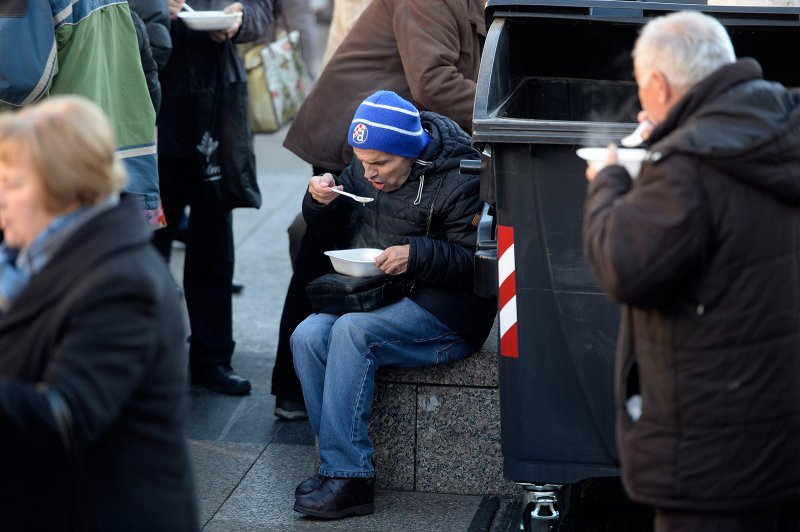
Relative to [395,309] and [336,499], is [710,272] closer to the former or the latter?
[395,309]

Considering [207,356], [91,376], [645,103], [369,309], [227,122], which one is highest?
[645,103]

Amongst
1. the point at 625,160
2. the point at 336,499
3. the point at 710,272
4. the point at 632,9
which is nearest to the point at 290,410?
the point at 336,499

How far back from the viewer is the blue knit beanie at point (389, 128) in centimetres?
416

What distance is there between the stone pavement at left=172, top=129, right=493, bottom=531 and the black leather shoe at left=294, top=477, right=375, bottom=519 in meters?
0.03

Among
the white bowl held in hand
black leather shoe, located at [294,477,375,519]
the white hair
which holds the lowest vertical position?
black leather shoe, located at [294,477,375,519]

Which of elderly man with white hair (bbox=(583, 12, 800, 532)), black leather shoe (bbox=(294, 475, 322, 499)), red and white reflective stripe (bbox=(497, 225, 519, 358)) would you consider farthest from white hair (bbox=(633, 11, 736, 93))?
black leather shoe (bbox=(294, 475, 322, 499))

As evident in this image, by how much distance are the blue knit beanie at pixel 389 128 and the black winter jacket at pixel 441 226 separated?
0.09m

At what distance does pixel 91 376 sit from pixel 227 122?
3134 mm

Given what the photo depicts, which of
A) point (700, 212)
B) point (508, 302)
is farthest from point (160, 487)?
point (508, 302)

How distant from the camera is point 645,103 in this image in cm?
269

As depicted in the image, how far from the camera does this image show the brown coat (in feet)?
15.2

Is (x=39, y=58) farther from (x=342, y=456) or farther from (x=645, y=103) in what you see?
(x=645, y=103)

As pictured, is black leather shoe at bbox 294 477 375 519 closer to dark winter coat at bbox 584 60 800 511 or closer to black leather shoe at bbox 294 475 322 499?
black leather shoe at bbox 294 475 322 499

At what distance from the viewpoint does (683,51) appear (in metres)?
2.59
